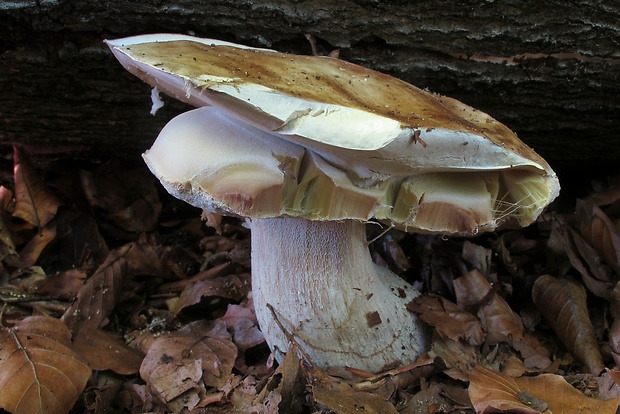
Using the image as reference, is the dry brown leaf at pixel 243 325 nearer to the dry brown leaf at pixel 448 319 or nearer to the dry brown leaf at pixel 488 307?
the dry brown leaf at pixel 448 319

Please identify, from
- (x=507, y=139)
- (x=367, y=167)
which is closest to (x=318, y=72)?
(x=367, y=167)

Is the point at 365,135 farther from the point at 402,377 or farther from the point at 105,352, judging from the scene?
the point at 105,352

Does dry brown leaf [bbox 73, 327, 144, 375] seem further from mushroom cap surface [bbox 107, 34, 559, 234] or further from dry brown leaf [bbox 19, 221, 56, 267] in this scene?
mushroom cap surface [bbox 107, 34, 559, 234]

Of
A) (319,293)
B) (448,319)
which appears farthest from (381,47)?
(448,319)

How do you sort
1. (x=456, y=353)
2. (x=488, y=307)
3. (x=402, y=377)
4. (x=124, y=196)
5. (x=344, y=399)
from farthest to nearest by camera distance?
(x=124, y=196) → (x=488, y=307) → (x=456, y=353) → (x=402, y=377) → (x=344, y=399)

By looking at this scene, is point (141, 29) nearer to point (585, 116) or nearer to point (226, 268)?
point (226, 268)

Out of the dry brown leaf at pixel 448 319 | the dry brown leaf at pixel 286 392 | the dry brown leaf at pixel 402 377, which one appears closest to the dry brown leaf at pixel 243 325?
the dry brown leaf at pixel 286 392
